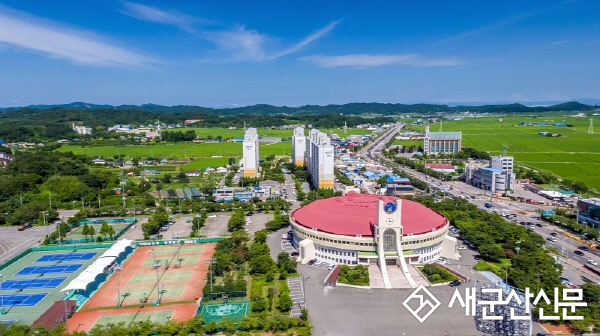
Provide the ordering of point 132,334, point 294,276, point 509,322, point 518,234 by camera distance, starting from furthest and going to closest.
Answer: point 518,234, point 294,276, point 132,334, point 509,322

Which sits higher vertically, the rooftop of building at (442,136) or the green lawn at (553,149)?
the rooftop of building at (442,136)

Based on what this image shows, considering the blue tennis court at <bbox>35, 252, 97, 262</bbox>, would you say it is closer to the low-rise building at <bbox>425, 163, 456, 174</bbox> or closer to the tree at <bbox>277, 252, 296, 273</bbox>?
the tree at <bbox>277, 252, 296, 273</bbox>

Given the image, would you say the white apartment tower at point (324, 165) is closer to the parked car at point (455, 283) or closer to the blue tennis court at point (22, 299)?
the parked car at point (455, 283)

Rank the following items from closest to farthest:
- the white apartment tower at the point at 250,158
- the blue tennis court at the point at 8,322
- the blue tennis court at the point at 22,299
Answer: the blue tennis court at the point at 8,322
the blue tennis court at the point at 22,299
the white apartment tower at the point at 250,158

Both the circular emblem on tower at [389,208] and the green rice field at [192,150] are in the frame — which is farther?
the green rice field at [192,150]

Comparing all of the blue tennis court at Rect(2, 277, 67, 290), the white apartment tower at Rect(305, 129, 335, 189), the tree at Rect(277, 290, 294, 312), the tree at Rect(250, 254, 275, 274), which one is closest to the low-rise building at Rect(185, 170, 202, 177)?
the white apartment tower at Rect(305, 129, 335, 189)

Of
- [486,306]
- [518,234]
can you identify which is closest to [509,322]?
[486,306]

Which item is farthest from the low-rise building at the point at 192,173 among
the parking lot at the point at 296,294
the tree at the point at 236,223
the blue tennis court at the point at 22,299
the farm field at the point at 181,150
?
the parking lot at the point at 296,294

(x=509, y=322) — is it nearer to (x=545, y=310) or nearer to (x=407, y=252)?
(x=545, y=310)
